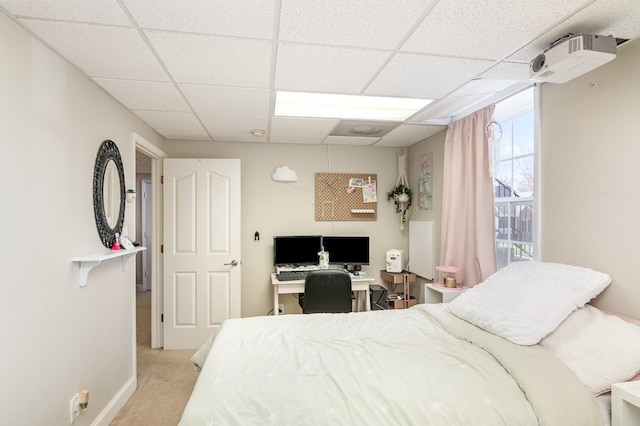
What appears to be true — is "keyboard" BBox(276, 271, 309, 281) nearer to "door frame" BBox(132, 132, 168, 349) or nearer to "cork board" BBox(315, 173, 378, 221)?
"cork board" BBox(315, 173, 378, 221)

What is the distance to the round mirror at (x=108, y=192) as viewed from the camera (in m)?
2.07

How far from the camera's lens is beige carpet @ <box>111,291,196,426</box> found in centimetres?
230

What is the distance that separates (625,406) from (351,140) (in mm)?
3080

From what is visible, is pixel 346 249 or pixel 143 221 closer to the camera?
pixel 346 249

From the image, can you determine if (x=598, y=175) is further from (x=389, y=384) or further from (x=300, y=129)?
(x=300, y=129)

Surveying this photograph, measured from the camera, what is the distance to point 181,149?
12.1ft

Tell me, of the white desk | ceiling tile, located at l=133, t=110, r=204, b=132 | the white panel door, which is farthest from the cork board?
ceiling tile, located at l=133, t=110, r=204, b=132

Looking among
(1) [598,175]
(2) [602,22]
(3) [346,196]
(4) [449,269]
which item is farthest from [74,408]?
(2) [602,22]

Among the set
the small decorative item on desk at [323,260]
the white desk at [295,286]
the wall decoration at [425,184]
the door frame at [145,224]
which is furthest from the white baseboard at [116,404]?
the door frame at [145,224]

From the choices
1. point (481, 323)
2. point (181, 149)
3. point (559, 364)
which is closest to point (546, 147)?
point (481, 323)

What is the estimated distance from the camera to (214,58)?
1.74 m

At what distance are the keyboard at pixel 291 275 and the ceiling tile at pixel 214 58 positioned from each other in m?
1.99

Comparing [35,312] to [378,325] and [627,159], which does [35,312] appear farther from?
[627,159]

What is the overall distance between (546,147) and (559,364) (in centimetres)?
137
